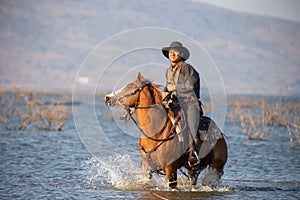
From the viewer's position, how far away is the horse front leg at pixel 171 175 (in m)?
10.0

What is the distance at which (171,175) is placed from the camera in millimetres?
10133

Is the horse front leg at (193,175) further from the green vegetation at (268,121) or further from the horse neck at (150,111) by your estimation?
the green vegetation at (268,121)

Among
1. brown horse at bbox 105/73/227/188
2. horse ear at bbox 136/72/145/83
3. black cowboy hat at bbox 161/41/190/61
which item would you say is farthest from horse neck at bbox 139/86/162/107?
black cowboy hat at bbox 161/41/190/61

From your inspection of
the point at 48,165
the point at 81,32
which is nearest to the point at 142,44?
the point at 48,165

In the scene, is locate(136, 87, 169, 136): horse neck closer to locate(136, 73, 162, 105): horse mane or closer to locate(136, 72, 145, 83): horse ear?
locate(136, 73, 162, 105): horse mane

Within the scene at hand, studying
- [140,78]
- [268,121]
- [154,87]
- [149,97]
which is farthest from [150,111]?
[268,121]

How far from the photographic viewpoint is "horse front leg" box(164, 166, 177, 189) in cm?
1002

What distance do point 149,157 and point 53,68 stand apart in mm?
135542

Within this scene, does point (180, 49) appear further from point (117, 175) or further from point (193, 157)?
point (117, 175)

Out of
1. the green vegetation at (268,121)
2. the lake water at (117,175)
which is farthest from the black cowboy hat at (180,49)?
the green vegetation at (268,121)

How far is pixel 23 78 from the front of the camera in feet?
458

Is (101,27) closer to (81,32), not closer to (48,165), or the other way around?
(81,32)

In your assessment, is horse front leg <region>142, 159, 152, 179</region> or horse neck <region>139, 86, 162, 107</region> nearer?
horse neck <region>139, 86, 162, 107</region>

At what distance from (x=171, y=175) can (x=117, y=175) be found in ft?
6.69
